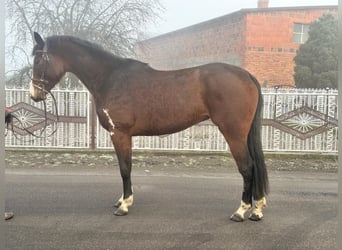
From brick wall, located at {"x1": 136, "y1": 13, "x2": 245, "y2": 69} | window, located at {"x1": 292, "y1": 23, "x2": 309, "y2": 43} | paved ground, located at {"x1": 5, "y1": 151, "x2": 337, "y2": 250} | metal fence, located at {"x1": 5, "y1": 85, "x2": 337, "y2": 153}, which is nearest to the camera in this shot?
paved ground, located at {"x1": 5, "y1": 151, "x2": 337, "y2": 250}

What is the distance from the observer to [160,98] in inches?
147

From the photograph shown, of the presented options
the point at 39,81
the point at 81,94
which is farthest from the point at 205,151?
the point at 39,81

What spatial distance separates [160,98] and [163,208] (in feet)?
4.18

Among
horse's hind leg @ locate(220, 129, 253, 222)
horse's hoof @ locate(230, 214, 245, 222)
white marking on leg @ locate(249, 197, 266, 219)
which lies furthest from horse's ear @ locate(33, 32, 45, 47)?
white marking on leg @ locate(249, 197, 266, 219)

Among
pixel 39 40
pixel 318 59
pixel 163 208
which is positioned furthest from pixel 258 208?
pixel 318 59

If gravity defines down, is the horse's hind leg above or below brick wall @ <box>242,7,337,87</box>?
below

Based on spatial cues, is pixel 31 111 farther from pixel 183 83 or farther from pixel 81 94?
pixel 183 83

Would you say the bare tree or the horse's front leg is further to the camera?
the bare tree

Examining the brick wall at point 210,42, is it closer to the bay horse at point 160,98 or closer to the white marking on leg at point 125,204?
the bay horse at point 160,98

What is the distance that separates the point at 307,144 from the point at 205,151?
237 cm

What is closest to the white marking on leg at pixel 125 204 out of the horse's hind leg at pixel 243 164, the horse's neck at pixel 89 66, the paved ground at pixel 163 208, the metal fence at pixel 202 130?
the paved ground at pixel 163 208

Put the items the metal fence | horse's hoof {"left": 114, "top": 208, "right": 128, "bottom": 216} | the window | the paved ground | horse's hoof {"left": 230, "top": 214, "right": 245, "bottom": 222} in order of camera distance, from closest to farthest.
→ the paved ground < horse's hoof {"left": 230, "top": 214, "right": 245, "bottom": 222} < horse's hoof {"left": 114, "top": 208, "right": 128, "bottom": 216} < the metal fence < the window

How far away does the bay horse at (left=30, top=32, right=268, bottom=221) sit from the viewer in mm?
3611

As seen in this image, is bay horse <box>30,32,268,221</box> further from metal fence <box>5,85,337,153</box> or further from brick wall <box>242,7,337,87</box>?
brick wall <box>242,7,337,87</box>
